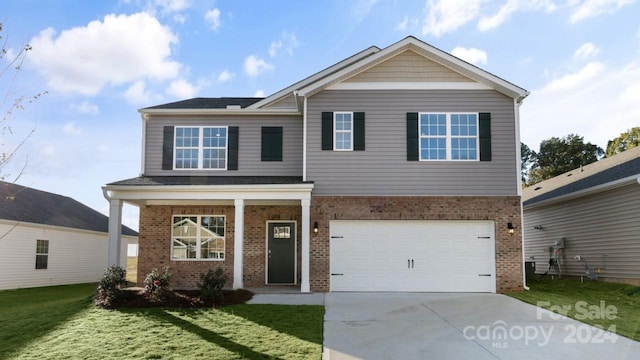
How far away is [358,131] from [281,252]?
4437 mm

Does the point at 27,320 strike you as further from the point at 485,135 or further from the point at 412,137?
the point at 485,135

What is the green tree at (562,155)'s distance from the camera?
40.4 meters

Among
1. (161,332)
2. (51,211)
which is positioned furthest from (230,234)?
(51,211)

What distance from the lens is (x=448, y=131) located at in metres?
14.2

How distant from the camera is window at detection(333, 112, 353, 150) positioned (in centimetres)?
1425

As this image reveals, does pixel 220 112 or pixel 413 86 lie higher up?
pixel 413 86

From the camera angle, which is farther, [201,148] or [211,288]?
[201,148]

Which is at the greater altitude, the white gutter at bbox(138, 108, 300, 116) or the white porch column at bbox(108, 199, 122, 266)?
the white gutter at bbox(138, 108, 300, 116)

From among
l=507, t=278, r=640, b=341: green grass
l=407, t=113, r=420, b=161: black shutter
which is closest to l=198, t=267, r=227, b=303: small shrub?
l=407, t=113, r=420, b=161: black shutter

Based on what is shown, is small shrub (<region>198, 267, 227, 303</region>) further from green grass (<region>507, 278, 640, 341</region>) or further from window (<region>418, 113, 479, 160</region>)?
green grass (<region>507, 278, 640, 341</region>)

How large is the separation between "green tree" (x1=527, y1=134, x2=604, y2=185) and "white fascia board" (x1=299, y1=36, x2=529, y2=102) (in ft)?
96.5

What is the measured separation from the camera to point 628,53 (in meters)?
15.1

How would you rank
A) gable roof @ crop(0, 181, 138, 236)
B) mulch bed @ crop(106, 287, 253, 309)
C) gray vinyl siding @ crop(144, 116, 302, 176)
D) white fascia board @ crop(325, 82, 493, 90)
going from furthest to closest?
gable roof @ crop(0, 181, 138, 236), gray vinyl siding @ crop(144, 116, 302, 176), white fascia board @ crop(325, 82, 493, 90), mulch bed @ crop(106, 287, 253, 309)

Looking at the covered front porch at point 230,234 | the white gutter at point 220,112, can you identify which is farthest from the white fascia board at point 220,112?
the covered front porch at point 230,234
